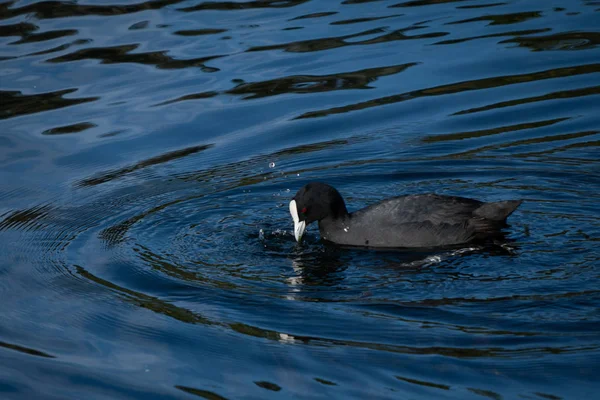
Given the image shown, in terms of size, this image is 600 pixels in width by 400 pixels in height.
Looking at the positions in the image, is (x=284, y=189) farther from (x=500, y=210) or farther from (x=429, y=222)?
(x=500, y=210)

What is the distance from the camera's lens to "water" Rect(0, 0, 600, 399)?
554 centimetres

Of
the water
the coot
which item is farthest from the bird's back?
the water

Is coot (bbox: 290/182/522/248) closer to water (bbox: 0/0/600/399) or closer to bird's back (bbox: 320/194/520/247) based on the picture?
bird's back (bbox: 320/194/520/247)

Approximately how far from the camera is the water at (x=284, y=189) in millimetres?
5535

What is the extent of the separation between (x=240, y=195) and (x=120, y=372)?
3.33 metres

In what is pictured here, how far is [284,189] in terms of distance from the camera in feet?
29.1

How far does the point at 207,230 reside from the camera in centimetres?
788

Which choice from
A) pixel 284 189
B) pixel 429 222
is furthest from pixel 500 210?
pixel 284 189

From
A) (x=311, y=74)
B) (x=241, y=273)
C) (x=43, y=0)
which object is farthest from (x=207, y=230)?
(x=43, y=0)

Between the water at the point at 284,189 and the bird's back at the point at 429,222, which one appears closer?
the water at the point at 284,189

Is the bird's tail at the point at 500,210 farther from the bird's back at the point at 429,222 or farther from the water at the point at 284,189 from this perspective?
the water at the point at 284,189

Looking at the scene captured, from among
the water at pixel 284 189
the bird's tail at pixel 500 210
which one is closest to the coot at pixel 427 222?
the bird's tail at pixel 500 210

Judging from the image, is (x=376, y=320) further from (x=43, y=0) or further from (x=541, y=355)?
(x=43, y=0)

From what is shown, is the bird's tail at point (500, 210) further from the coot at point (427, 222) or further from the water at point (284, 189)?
the water at point (284, 189)
